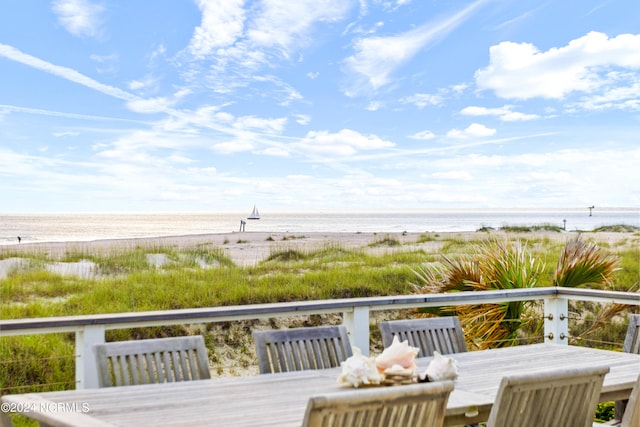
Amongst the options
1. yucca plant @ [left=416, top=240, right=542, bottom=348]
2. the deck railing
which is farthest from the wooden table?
yucca plant @ [left=416, top=240, right=542, bottom=348]

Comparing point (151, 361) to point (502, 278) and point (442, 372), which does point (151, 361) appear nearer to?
point (442, 372)

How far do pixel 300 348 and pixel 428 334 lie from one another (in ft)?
2.35

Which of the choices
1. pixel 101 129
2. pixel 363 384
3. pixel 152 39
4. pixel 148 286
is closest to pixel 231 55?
pixel 152 39

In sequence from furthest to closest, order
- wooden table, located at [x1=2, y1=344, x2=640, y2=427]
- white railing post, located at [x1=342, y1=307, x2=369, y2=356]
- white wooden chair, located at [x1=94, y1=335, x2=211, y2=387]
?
white railing post, located at [x1=342, y1=307, x2=369, y2=356], white wooden chair, located at [x1=94, y1=335, x2=211, y2=387], wooden table, located at [x1=2, y1=344, x2=640, y2=427]

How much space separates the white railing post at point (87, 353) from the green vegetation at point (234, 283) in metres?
0.44

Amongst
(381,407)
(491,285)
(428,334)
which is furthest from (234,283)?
(381,407)

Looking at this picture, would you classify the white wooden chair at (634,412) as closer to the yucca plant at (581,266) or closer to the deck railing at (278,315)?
the deck railing at (278,315)

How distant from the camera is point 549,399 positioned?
6.12 feet

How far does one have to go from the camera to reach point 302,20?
18375 mm

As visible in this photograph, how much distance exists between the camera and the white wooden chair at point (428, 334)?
10.3 feet

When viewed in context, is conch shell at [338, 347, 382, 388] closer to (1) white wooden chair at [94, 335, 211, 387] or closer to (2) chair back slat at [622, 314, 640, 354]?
(1) white wooden chair at [94, 335, 211, 387]

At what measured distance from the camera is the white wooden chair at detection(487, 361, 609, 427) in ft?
5.80

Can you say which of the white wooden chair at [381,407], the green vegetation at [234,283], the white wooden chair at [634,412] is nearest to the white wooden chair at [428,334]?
the white wooden chair at [634,412]

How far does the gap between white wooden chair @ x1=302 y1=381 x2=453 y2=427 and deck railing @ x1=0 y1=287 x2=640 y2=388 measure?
1590 mm
